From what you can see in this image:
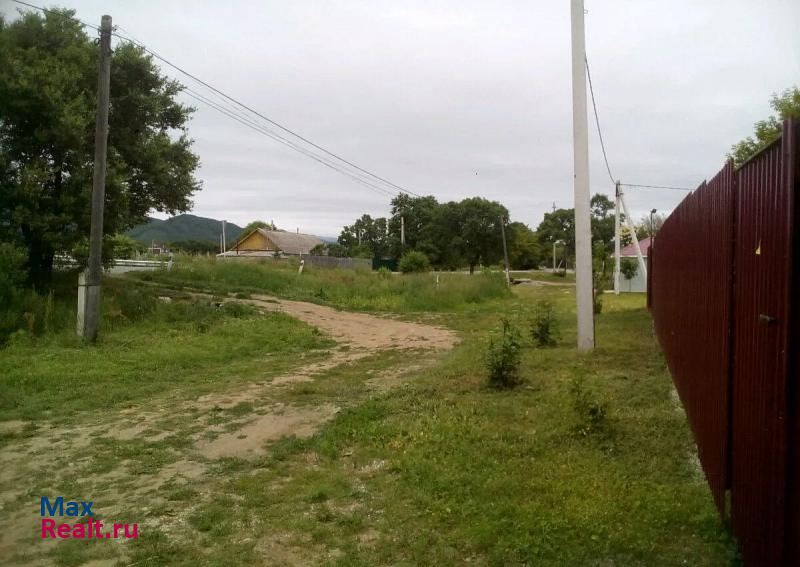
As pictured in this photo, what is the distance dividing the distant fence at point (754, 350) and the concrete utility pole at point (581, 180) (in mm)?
5082

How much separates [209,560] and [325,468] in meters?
1.48

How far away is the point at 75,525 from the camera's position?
362 centimetres

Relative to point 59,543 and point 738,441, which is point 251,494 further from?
Result: point 738,441

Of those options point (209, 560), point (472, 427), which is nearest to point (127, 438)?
point (209, 560)

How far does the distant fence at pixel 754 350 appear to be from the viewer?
2102 millimetres

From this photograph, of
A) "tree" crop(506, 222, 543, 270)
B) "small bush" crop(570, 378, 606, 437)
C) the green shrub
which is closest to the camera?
"small bush" crop(570, 378, 606, 437)

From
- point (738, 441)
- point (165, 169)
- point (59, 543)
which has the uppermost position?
point (165, 169)

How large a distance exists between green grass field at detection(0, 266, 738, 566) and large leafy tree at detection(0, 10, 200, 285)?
4.49m

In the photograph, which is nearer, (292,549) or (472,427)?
(292,549)

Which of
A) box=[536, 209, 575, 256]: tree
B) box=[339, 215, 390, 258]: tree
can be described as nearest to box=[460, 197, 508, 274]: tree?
box=[339, 215, 390, 258]: tree

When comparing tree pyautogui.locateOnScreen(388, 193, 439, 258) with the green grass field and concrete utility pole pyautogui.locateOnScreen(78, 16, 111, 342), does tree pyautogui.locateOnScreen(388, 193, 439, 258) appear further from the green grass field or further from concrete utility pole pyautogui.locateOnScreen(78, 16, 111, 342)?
the green grass field

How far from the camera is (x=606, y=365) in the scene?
8148 mm

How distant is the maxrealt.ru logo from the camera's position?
347 centimetres

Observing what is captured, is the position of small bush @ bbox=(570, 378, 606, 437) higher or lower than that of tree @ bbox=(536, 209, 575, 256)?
lower
